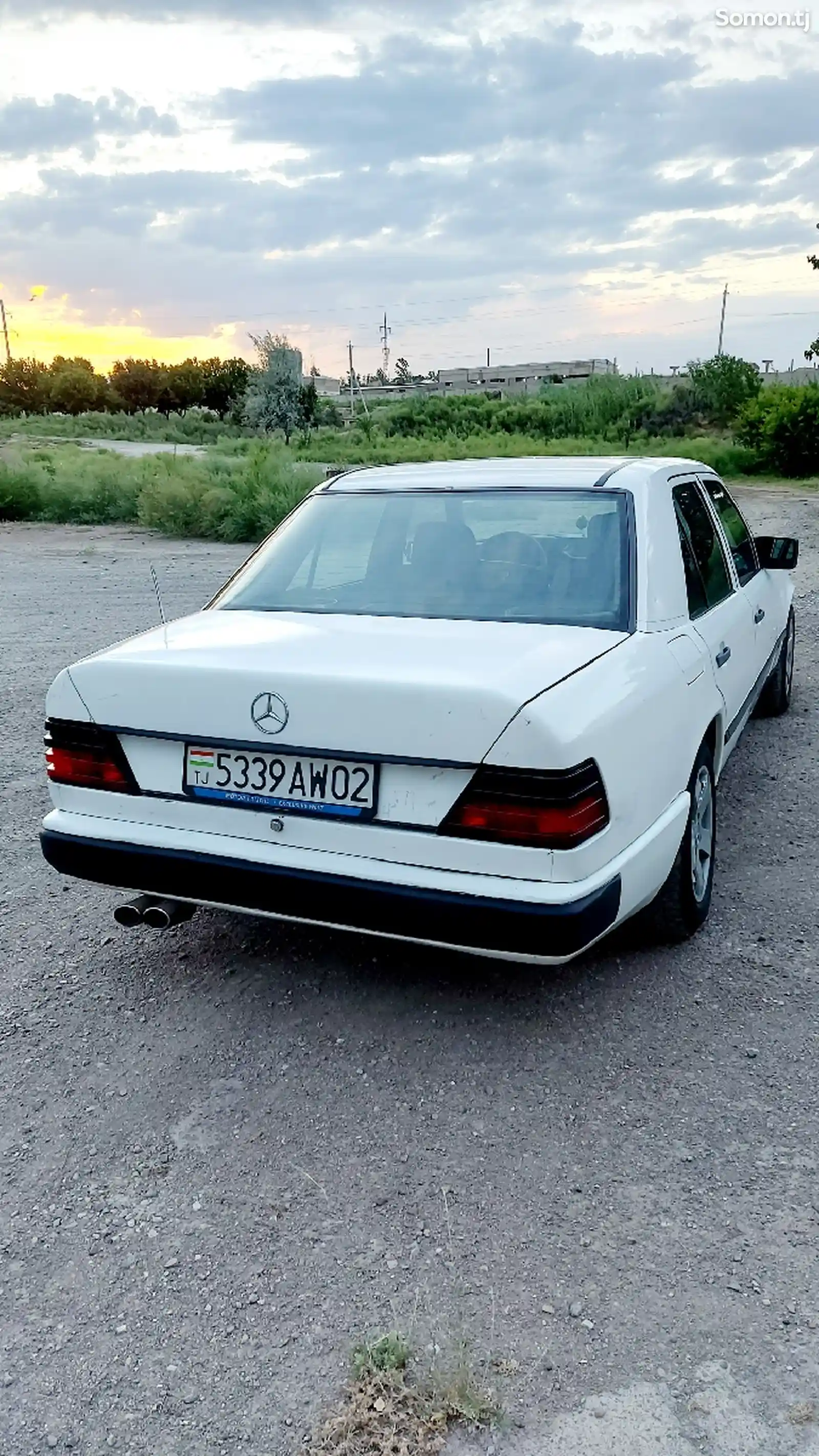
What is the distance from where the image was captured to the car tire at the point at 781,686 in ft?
20.2

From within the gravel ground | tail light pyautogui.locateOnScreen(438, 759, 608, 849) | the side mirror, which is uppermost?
the side mirror

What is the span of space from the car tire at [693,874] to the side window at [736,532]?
4.53 ft

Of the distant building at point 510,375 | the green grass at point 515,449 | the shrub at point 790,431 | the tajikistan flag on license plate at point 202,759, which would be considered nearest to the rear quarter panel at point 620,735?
the tajikistan flag on license plate at point 202,759

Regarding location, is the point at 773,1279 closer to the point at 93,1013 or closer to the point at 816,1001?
the point at 816,1001

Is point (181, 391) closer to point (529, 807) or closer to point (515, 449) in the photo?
point (515, 449)

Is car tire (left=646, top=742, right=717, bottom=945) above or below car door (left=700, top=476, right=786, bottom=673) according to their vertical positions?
below

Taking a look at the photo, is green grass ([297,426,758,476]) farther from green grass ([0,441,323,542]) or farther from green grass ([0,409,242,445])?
green grass ([0,409,242,445])

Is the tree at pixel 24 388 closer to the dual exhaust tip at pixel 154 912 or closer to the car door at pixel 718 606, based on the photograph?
the car door at pixel 718 606

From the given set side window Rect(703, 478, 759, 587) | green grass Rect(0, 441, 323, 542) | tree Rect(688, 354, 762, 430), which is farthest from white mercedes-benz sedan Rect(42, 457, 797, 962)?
tree Rect(688, 354, 762, 430)

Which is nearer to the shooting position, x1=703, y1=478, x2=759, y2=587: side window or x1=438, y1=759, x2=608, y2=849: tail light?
x1=438, y1=759, x2=608, y2=849: tail light

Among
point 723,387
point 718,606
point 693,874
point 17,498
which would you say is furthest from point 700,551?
point 723,387

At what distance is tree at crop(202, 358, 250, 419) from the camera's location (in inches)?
3273

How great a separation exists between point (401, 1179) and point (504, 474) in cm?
236

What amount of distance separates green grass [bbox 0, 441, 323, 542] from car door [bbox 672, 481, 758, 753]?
12234 mm
